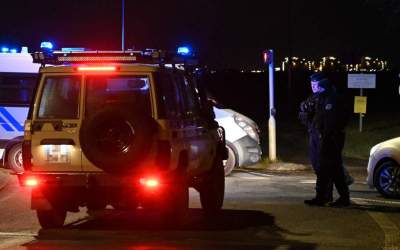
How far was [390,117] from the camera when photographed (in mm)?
31672

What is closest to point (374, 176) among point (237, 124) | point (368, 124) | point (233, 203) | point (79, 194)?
point (233, 203)

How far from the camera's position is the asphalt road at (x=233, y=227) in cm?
819

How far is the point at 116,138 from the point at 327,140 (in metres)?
3.56

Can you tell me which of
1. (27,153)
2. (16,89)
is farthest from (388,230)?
(16,89)

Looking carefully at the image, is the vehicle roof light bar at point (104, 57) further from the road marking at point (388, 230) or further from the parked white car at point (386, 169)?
the parked white car at point (386, 169)

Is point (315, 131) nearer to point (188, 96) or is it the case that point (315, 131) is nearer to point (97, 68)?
point (188, 96)

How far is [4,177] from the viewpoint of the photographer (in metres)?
15.1

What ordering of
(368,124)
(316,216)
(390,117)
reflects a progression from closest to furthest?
1. (316,216)
2. (368,124)
3. (390,117)

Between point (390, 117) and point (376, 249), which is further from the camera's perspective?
point (390, 117)

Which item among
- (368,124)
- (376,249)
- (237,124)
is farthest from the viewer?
(368,124)

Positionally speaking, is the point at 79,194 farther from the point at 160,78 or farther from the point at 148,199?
the point at 160,78

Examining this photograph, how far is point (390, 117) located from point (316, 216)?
2248 cm

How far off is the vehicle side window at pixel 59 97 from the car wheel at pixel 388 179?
538 centimetres

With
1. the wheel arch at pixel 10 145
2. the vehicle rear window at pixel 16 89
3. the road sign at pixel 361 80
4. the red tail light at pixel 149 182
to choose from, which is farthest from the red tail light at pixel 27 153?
the road sign at pixel 361 80
